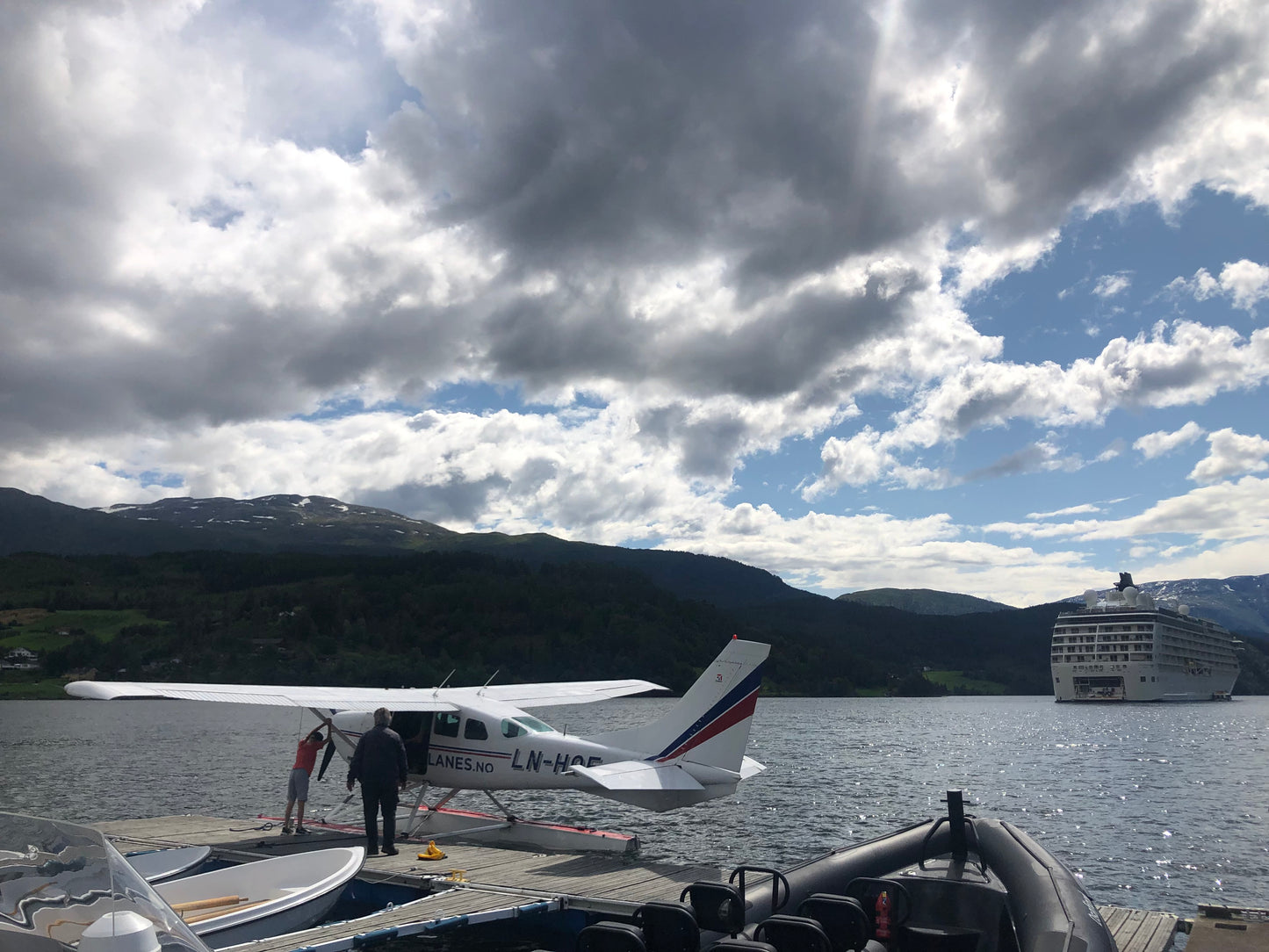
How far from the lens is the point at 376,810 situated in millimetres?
12102

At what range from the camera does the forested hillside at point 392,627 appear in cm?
11175

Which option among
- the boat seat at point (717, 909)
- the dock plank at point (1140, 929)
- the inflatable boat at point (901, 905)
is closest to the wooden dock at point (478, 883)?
the dock plank at point (1140, 929)

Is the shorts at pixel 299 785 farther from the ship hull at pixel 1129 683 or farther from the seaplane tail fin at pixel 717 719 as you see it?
the ship hull at pixel 1129 683

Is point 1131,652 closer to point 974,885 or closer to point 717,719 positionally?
point 717,719

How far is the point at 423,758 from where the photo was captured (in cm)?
1480

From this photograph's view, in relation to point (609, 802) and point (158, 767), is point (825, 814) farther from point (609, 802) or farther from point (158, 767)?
point (158, 767)

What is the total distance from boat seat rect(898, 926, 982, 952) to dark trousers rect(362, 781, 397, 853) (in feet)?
25.4

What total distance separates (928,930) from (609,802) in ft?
58.3

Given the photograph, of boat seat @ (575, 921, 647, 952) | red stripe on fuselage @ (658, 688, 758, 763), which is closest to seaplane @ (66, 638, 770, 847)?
red stripe on fuselage @ (658, 688, 758, 763)

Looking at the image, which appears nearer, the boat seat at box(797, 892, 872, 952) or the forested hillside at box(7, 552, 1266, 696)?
the boat seat at box(797, 892, 872, 952)

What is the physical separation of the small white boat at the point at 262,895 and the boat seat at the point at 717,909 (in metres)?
4.83

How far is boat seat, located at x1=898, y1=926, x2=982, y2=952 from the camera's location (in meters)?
6.72

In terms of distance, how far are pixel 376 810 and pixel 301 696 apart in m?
3.33

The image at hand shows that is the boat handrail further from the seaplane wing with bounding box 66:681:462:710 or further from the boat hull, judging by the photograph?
the seaplane wing with bounding box 66:681:462:710
